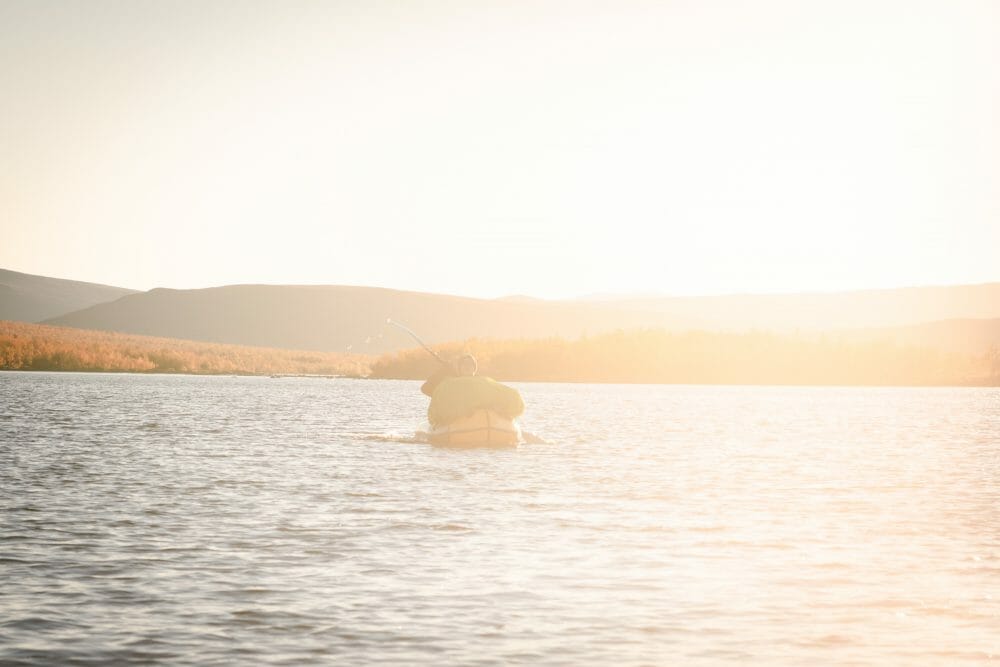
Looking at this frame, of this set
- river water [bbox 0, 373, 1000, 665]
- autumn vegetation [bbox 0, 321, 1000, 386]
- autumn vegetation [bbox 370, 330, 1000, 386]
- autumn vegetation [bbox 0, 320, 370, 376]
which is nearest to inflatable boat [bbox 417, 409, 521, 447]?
river water [bbox 0, 373, 1000, 665]

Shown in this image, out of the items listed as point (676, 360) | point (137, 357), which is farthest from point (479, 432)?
point (137, 357)

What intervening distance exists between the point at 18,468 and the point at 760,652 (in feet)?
85.5

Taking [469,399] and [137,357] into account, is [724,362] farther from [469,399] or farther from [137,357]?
[469,399]

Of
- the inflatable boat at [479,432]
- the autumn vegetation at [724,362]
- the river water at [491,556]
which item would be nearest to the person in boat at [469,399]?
the inflatable boat at [479,432]

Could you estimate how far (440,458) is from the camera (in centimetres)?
3912

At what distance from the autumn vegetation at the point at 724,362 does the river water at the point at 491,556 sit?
3349 inches

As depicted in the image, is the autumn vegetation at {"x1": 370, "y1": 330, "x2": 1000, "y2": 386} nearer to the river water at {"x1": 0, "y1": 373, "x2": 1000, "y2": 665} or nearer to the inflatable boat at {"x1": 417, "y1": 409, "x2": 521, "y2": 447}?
the inflatable boat at {"x1": 417, "y1": 409, "x2": 521, "y2": 447}

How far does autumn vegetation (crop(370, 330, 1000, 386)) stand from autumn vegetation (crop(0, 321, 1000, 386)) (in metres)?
0.11

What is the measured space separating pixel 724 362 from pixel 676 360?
16.8ft

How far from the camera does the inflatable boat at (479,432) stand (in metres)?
42.1

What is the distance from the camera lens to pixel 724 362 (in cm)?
12838

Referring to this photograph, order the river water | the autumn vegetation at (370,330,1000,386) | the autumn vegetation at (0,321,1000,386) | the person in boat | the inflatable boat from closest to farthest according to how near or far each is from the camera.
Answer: the river water
the person in boat
the inflatable boat
the autumn vegetation at (370,330,1000,386)
the autumn vegetation at (0,321,1000,386)

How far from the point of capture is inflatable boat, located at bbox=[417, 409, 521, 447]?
138 ft

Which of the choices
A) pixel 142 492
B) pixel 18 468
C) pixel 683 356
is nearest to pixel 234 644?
pixel 142 492
